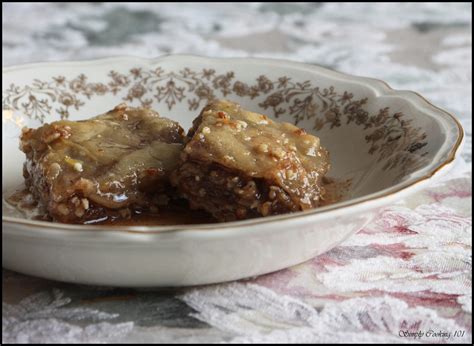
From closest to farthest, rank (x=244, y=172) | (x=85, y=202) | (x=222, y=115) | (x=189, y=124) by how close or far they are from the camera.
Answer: (x=244, y=172) < (x=85, y=202) < (x=222, y=115) < (x=189, y=124)

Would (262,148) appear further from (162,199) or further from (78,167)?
(78,167)

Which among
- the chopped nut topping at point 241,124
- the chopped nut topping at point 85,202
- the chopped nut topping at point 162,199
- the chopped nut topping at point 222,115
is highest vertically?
the chopped nut topping at point 222,115

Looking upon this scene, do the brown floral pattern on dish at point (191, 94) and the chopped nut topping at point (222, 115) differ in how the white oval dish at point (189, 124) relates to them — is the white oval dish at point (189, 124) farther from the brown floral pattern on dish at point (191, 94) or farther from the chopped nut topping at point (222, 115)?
the chopped nut topping at point (222, 115)

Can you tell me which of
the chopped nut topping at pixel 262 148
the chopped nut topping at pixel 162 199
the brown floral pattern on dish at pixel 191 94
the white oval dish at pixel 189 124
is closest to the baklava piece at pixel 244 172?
the chopped nut topping at pixel 262 148

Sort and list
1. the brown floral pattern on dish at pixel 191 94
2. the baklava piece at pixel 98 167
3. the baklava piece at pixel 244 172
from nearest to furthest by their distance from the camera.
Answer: the baklava piece at pixel 244 172 < the baklava piece at pixel 98 167 < the brown floral pattern on dish at pixel 191 94

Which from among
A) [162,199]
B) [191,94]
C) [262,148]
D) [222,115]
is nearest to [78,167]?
[162,199]

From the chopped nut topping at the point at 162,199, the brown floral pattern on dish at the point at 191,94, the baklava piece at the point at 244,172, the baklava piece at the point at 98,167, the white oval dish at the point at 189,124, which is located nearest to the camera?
the white oval dish at the point at 189,124
